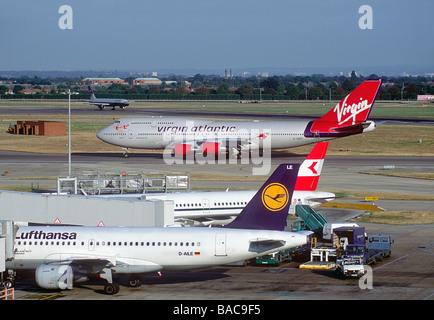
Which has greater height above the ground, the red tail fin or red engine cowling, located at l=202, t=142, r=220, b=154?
the red tail fin

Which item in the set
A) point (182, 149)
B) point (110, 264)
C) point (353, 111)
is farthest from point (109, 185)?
point (353, 111)

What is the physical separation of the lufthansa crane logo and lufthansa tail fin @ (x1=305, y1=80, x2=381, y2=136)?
6223 centimetres

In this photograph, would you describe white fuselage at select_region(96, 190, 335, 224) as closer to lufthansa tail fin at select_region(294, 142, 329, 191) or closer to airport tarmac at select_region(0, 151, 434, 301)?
lufthansa tail fin at select_region(294, 142, 329, 191)

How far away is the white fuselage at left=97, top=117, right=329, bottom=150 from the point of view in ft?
356

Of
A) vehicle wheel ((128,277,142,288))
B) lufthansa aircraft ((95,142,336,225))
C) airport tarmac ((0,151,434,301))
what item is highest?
lufthansa aircraft ((95,142,336,225))

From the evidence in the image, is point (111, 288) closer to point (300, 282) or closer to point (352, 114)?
point (300, 282)

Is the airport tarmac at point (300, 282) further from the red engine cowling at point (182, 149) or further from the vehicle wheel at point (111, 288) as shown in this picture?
the red engine cowling at point (182, 149)

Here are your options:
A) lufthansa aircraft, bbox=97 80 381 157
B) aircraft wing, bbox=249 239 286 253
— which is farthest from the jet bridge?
lufthansa aircraft, bbox=97 80 381 157

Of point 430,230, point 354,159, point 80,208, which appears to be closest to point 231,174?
point 354,159

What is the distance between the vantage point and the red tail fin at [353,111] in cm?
10225

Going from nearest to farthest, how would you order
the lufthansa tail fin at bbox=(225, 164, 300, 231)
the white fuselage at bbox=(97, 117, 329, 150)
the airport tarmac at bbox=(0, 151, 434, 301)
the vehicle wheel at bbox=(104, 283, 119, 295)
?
the airport tarmac at bbox=(0, 151, 434, 301)
the vehicle wheel at bbox=(104, 283, 119, 295)
the lufthansa tail fin at bbox=(225, 164, 300, 231)
the white fuselage at bbox=(97, 117, 329, 150)

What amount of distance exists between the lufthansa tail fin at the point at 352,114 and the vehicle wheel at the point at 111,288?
220ft

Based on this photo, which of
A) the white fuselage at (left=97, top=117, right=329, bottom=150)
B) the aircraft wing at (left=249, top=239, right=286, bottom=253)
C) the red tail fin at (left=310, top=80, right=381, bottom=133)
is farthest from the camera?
the white fuselage at (left=97, top=117, right=329, bottom=150)
